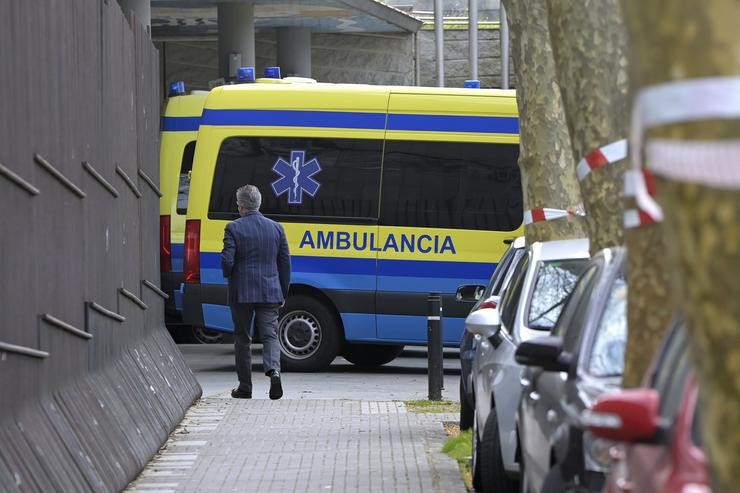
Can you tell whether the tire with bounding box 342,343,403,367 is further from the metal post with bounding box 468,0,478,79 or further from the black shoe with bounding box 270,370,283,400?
the metal post with bounding box 468,0,478,79

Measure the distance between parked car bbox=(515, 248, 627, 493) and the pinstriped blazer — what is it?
760 centimetres

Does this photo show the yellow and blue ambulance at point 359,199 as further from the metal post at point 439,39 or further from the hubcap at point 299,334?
the metal post at point 439,39

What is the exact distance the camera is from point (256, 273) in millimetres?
14391

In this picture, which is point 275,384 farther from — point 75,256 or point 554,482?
point 554,482

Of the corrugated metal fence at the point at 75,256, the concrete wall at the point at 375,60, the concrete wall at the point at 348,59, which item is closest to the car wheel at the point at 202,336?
the corrugated metal fence at the point at 75,256

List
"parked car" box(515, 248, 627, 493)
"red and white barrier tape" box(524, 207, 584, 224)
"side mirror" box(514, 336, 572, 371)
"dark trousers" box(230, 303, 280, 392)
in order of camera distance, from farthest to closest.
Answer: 1. "dark trousers" box(230, 303, 280, 392)
2. "red and white barrier tape" box(524, 207, 584, 224)
3. "side mirror" box(514, 336, 572, 371)
4. "parked car" box(515, 248, 627, 493)

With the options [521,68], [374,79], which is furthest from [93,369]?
[374,79]

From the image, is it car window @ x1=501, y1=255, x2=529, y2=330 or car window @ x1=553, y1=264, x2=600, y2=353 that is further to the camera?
car window @ x1=501, y1=255, x2=529, y2=330

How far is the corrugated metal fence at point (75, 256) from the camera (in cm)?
709

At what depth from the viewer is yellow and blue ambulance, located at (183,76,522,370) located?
58.1 ft

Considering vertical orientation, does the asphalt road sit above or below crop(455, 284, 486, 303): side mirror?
below

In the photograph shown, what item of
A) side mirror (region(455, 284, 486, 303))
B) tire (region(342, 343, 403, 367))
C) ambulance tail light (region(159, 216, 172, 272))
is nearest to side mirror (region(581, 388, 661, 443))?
side mirror (region(455, 284, 486, 303))

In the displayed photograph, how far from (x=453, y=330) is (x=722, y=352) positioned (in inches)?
598

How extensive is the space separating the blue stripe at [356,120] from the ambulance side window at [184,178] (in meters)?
0.91
